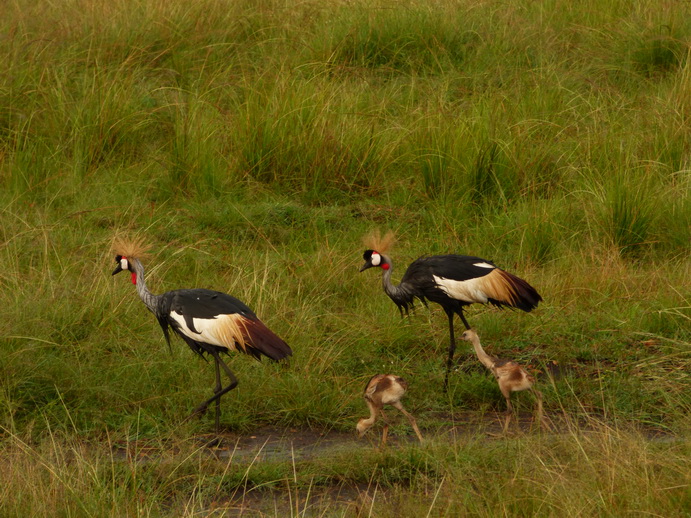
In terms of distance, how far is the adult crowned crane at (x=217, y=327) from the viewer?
16.8 ft

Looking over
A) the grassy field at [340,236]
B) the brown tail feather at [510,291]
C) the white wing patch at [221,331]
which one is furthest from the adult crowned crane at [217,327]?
the brown tail feather at [510,291]

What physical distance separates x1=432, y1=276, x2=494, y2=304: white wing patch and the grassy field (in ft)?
1.57

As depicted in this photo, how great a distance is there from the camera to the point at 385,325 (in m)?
6.29

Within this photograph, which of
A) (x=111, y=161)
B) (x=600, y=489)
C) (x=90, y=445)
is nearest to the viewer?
(x=600, y=489)

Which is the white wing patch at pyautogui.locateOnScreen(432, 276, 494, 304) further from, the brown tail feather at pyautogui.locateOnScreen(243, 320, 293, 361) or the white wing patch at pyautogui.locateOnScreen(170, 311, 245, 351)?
the white wing patch at pyautogui.locateOnScreen(170, 311, 245, 351)

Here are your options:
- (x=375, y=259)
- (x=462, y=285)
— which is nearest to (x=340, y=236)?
(x=375, y=259)

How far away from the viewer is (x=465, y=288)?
572 centimetres

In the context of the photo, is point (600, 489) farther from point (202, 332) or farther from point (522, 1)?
point (522, 1)

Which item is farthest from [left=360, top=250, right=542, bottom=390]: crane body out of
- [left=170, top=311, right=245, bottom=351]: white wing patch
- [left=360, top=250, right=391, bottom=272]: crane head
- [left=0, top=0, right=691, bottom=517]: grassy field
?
[left=170, top=311, right=245, bottom=351]: white wing patch

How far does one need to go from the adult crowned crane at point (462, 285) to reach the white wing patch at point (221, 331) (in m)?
1.21

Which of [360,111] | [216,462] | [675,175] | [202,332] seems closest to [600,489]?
[216,462]

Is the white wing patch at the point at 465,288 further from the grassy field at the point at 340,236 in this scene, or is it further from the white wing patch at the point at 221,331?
the white wing patch at the point at 221,331

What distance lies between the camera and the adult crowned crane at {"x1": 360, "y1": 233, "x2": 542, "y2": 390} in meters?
5.70

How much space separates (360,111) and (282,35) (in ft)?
5.94
